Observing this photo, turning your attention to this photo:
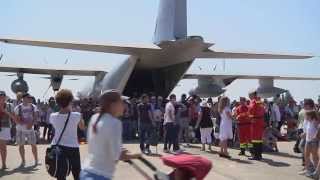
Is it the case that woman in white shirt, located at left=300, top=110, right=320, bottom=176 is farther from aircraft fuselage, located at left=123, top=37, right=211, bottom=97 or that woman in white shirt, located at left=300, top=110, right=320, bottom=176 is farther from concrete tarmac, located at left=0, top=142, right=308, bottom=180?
aircraft fuselage, located at left=123, top=37, right=211, bottom=97

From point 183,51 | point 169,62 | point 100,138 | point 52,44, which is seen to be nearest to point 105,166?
point 100,138

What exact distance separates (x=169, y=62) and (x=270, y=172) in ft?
34.5

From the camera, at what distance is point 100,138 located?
158 inches

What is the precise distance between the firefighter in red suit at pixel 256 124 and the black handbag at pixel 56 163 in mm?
6941

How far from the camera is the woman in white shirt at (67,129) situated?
6145 mm

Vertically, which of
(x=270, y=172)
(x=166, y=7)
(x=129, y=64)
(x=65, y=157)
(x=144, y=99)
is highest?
(x=166, y=7)

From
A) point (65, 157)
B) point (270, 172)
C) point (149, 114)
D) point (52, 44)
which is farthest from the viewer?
point (52, 44)

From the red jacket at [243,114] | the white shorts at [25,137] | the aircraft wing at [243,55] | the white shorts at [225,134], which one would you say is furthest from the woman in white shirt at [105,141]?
the aircraft wing at [243,55]

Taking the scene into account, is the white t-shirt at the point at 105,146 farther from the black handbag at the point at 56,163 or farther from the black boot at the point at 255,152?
the black boot at the point at 255,152

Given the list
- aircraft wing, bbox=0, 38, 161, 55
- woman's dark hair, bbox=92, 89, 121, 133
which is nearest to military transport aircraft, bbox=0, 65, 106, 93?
aircraft wing, bbox=0, 38, 161, 55

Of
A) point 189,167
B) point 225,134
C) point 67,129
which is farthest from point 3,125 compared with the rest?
point 189,167

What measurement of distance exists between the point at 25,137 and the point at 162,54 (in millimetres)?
9183

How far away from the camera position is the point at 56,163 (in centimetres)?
596

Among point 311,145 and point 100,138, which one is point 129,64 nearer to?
point 311,145
